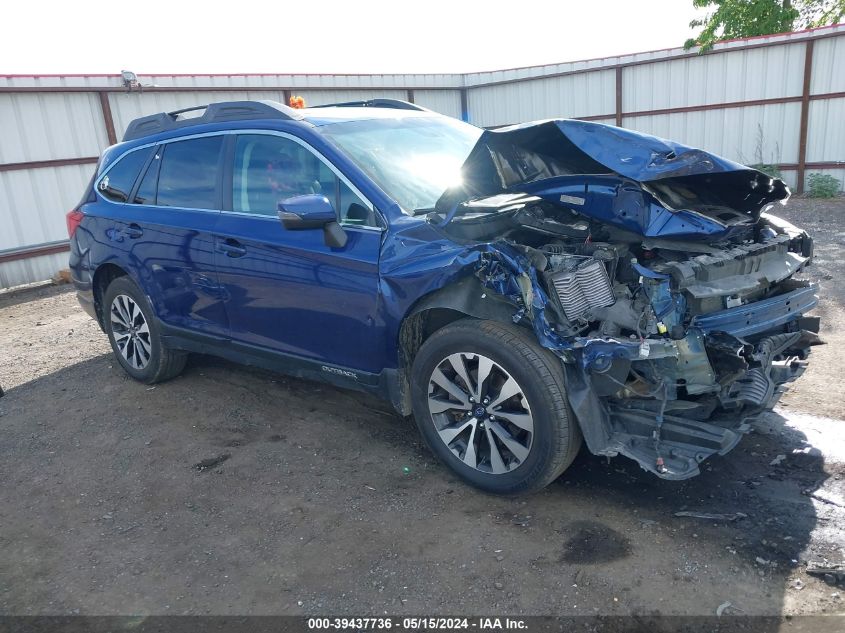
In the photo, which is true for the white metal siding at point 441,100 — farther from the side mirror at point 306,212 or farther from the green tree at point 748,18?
the side mirror at point 306,212

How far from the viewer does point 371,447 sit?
13.8 ft

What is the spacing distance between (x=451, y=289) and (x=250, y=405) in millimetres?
2229

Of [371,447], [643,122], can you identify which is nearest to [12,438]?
[371,447]

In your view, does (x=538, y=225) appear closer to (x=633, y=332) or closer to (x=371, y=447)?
(x=633, y=332)

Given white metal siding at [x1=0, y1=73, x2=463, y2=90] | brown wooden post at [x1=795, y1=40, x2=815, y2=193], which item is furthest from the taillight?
brown wooden post at [x1=795, y1=40, x2=815, y2=193]

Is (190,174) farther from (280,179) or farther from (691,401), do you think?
(691,401)

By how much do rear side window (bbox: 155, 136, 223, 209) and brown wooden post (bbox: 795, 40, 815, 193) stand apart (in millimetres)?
12028

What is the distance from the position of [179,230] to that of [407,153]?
1.67m

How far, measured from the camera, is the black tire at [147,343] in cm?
522

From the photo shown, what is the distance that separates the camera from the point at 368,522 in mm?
3430

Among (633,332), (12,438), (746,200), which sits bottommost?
(12,438)

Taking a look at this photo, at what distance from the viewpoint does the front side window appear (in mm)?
3842

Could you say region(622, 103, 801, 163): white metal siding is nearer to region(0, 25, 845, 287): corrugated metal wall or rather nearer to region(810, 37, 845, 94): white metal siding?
region(0, 25, 845, 287): corrugated metal wall

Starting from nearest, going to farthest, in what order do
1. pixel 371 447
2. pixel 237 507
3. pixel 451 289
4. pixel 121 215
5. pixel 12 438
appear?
1. pixel 451 289
2. pixel 237 507
3. pixel 371 447
4. pixel 12 438
5. pixel 121 215
